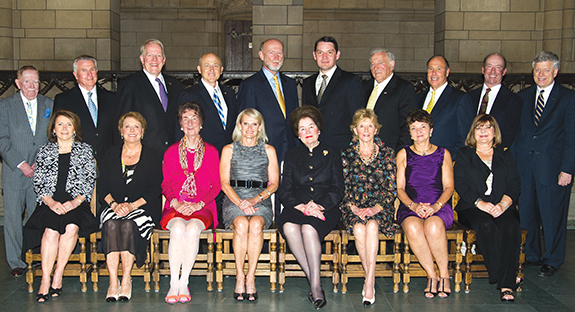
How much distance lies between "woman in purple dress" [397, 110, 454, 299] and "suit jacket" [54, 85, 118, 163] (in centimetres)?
247

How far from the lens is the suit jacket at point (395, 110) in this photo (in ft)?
13.5

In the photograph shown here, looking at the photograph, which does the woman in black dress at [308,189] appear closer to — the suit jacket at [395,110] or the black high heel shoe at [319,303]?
the black high heel shoe at [319,303]

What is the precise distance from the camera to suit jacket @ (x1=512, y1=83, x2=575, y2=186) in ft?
13.4

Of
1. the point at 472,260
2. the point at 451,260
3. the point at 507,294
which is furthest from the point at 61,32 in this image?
the point at 507,294

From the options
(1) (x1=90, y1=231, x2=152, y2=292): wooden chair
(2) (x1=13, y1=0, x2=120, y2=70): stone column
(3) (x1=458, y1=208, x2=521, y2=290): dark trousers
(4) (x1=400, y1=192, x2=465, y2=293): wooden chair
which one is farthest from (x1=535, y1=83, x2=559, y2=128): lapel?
(2) (x1=13, y1=0, x2=120, y2=70): stone column

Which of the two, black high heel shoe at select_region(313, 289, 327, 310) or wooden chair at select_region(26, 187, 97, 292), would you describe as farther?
wooden chair at select_region(26, 187, 97, 292)

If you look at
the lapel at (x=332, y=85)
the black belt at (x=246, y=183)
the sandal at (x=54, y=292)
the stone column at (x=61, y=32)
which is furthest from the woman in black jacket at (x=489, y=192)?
the stone column at (x=61, y=32)

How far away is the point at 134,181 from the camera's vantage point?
375 centimetres

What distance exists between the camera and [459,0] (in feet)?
21.8

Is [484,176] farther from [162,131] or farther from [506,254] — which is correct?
[162,131]

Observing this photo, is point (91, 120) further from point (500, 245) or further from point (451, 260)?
point (500, 245)

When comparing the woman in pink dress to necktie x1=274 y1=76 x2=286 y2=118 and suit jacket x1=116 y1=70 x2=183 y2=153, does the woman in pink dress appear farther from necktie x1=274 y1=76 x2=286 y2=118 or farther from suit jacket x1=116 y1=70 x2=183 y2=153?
necktie x1=274 y1=76 x2=286 y2=118

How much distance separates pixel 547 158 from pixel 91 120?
13.0 ft

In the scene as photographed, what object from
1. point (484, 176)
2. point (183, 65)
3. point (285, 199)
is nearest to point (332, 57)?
point (285, 199)
